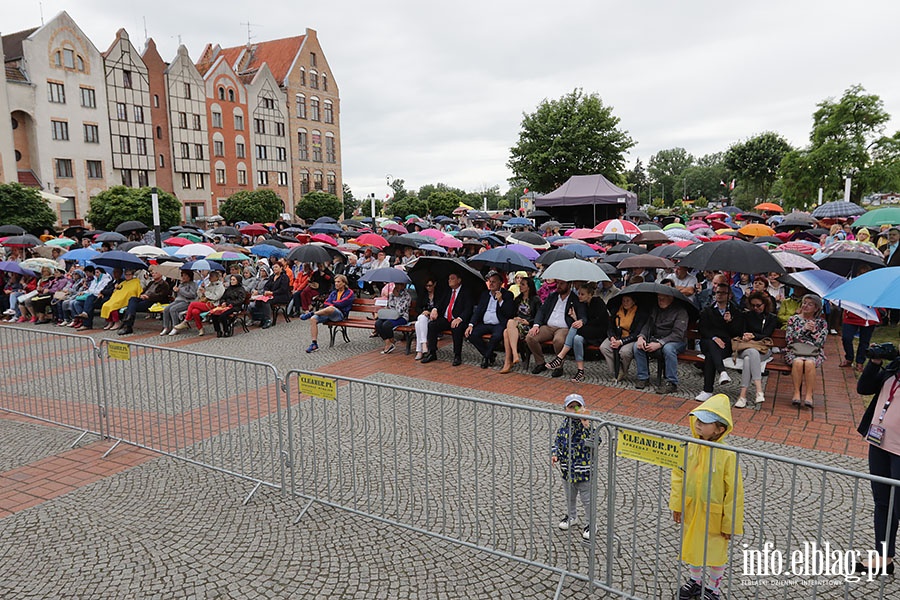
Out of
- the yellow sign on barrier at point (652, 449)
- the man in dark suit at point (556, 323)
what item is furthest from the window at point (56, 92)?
the yellow sign on barrier at point (652, 449)

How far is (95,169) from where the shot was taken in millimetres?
49688

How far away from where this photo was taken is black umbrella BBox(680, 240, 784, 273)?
7.88 meters

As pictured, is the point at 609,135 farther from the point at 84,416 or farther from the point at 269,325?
the point at 84,416

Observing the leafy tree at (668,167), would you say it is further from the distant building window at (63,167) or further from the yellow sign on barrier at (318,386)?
the yellow sign on barrier at (318,386)

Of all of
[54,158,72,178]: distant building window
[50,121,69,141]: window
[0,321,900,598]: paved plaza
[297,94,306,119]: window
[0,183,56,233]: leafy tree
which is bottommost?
[0,321,900,598]: paved plaza

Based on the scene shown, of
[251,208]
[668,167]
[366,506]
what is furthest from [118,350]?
[668,167]

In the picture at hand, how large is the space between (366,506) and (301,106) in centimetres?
6985

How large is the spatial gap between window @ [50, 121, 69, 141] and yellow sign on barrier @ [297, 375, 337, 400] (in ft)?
169

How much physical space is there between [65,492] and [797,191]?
44947mm

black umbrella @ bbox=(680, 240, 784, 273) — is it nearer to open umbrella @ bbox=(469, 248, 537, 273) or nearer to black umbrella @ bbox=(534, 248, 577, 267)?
open umbrella @ bbox=(469, 248, 537, 273)

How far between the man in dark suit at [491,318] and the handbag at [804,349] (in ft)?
13.8

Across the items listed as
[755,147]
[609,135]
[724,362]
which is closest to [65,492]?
[724,362]

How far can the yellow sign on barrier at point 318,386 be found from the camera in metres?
5.10

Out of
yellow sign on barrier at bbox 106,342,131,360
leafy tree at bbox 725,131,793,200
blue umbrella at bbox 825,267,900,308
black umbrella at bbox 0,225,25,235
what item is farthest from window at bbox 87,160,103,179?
leafy tree at bbox 725,131,793,200
